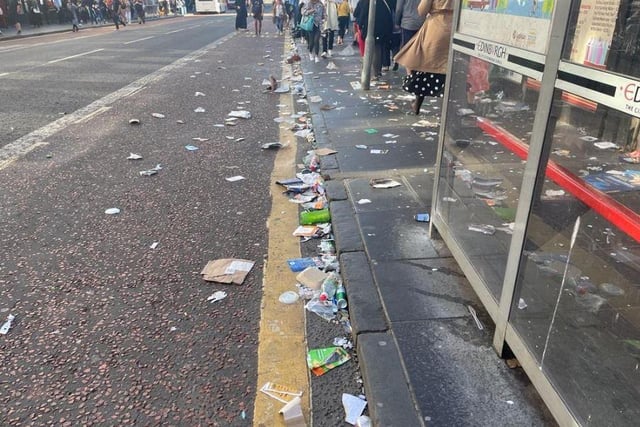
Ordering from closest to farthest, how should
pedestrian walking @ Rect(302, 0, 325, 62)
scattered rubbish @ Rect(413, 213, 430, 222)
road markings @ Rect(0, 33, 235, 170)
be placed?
1. scattered rubbish @ Rect(413, 213, 430, 222)
2. road markings @ Rect(0, 33, 235, 170)
3. pedestrian walking @ Rect(302, 0, 325, 62)

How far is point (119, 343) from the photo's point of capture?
2.58 m

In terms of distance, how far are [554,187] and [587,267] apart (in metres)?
0.64

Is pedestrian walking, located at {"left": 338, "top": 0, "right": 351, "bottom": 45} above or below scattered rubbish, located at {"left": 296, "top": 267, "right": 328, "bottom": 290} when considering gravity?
above

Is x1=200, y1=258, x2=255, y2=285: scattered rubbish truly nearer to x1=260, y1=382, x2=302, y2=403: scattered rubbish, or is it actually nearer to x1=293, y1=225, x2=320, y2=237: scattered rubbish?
x1=293, y1=225, x2=320, y2=237: scattered rubbish

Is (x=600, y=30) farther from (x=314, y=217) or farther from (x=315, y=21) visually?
(x=315, y=21)

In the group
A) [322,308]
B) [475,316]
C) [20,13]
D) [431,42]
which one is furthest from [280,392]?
[20,13]

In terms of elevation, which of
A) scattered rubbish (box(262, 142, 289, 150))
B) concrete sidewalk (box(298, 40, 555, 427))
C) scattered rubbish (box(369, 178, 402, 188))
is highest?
scattered rubbish (box(369, 178, 402, 188))

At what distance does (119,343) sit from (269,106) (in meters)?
6.13

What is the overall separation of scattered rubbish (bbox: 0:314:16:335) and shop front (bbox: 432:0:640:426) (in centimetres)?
248

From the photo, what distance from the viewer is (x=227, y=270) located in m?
3.25

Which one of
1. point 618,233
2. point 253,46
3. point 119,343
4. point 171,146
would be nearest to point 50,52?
point 253,46

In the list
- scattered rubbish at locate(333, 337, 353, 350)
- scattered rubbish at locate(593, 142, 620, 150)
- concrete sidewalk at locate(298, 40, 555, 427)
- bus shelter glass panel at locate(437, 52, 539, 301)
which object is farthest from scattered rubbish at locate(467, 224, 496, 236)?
scattered rubbish at locate(333, 337, 353, 350)

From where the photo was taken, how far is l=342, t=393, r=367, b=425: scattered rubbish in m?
2.09

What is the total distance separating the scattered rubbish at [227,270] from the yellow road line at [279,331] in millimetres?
145
